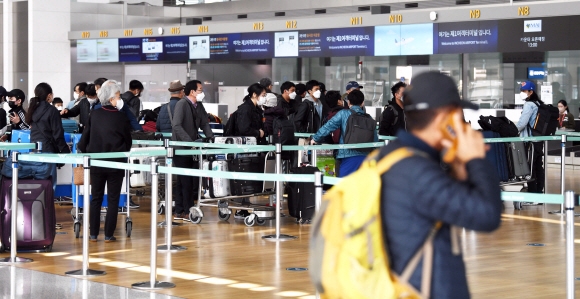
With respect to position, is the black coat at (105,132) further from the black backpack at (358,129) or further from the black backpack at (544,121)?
the black backpack at (544,121)

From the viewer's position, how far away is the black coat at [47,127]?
1010 cm

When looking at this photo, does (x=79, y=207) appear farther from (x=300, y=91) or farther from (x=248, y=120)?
(x=300, y=91)

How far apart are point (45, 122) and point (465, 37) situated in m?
8.25

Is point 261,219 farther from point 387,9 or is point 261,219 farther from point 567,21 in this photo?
point 387,9

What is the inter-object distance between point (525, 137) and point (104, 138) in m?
5.80

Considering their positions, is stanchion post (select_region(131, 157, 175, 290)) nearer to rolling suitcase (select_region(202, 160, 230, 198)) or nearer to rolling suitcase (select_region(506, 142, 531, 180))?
rolling suitcase (select_region(202, 160, 230, 198))

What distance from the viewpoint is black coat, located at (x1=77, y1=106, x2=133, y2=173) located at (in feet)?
31.1

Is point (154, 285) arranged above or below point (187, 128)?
below

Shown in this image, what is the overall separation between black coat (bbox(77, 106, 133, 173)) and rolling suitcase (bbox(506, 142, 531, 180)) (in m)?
5.71

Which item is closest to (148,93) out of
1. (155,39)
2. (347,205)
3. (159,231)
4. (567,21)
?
(155,39)

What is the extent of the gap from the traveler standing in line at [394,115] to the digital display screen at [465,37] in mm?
4189

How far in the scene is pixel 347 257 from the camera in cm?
281

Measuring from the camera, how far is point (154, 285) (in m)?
7.17

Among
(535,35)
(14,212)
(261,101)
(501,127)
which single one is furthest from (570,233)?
(535,35)
